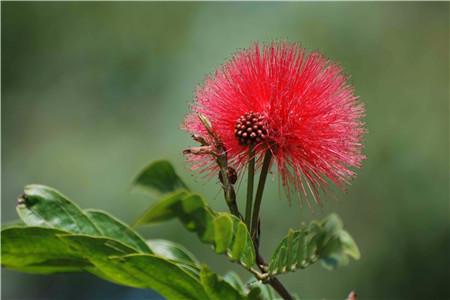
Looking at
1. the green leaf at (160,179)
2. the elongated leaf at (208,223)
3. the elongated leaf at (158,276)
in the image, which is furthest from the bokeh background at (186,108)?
the elongated leaf at (158,276)

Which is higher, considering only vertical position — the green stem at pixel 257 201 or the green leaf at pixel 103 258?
the green stem at pixel 257 201

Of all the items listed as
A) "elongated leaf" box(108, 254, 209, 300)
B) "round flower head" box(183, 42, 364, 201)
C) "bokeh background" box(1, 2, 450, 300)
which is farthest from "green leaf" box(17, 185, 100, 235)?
"bokeh background" box(1, 2, 450, 300)

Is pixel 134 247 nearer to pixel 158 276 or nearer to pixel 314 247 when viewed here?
pixel 158 276

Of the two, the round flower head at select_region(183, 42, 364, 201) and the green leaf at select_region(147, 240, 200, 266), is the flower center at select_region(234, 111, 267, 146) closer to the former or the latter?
the round flower head at select_region(183, 42, 364, 201)

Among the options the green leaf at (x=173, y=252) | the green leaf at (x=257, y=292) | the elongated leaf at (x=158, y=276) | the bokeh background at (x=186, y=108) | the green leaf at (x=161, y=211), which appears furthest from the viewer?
the bokeh background at (x=186, y=108)

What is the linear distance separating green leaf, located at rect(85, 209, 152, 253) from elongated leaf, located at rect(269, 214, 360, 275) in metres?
0.35

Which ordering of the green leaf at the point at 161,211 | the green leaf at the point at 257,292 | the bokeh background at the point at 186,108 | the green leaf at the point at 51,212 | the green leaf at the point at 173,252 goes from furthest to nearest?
the bokeh background at the point at 186,108
the green leaf at the point at 173,252
the green leaf at the point at 161,211
the green leaf at the point at 51,212
the green leaf at the point at 257,292

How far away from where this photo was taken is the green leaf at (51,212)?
1.84m

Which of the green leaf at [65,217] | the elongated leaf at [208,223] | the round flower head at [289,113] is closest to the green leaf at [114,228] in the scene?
the green leaf at [65,217]

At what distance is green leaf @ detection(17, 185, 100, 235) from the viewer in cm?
184

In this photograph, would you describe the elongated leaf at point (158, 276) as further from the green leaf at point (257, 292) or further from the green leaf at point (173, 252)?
the green leaf at point (173, 252)

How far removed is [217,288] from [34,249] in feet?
1.38

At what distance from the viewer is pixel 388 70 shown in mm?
10141

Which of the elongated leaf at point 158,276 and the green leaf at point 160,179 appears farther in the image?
the green leaf at point 160,179
